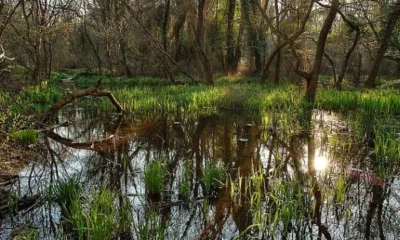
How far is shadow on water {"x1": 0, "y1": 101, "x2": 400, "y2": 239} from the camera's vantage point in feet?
11.8

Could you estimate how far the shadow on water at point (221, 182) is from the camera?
3611mm

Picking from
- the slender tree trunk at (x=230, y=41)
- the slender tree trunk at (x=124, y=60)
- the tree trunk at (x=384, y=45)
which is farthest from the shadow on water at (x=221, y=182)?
the slender tree trunk at (x=230, y=41)

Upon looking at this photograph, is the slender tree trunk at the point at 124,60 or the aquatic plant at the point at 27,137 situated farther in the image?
the slender tree trunk at the point at 124,60

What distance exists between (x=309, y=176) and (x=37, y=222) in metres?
3.26

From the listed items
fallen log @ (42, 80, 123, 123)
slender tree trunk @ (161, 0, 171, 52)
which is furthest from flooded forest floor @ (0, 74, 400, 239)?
slender tree trunk @ (161, 0, 171, 52)

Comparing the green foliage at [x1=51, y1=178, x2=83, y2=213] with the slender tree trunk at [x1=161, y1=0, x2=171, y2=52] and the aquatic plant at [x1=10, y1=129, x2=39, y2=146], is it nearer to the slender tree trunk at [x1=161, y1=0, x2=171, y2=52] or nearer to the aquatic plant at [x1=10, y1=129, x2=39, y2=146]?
the aquatic plant at [x1=10, y1=129, x2=39, y2=146]

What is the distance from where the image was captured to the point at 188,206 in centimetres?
424

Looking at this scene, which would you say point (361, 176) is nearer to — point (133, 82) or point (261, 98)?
point (261, 98)

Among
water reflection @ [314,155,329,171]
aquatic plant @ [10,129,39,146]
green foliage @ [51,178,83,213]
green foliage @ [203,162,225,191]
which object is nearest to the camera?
green foliage @ [51,178,83,213]

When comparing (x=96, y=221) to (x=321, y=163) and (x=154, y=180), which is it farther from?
(x=321, y=163)

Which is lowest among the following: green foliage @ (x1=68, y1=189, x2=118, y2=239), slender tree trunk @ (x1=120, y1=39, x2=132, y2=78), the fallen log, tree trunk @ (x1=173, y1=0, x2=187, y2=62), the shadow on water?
the shadow on water

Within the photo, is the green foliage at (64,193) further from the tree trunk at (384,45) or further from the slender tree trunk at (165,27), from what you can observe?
the slender tree trunk at (165,27)

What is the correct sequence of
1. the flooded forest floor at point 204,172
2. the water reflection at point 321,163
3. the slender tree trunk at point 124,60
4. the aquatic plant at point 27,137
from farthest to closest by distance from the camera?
the slender tree trunk at point 124,60, the aquatic plant at point 27,137, the water reflection at point 321,163, the flooded forest floor at point 204,172

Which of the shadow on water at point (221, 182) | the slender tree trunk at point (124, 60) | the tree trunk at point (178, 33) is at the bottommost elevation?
the shadow on water at point (221, 182)
